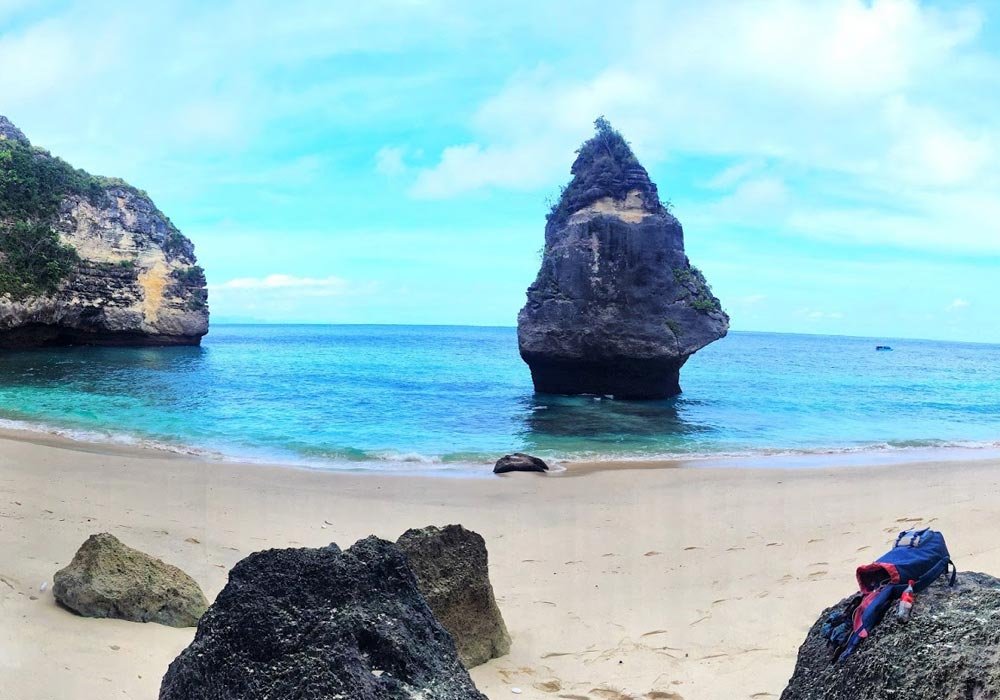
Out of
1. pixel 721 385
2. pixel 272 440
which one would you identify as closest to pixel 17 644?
pixel 272 440

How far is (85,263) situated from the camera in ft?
141

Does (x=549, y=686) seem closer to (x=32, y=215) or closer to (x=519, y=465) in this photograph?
(x=519, y=465)

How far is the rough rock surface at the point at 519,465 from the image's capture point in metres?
13.9

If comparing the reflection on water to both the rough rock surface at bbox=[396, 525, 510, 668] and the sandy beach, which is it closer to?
the sandy beach

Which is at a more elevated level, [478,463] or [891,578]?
[891,578]

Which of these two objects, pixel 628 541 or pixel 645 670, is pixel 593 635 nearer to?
pixel 645 670

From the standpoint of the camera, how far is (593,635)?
5875mm

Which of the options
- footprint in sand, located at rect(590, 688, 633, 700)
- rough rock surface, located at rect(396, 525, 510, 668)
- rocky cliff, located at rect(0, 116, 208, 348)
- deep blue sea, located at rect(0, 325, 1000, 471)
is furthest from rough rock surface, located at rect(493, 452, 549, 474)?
rocky cliff, located at rect(0, 116, 208, 348)

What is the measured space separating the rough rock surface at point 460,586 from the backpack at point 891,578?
2630 millimetres

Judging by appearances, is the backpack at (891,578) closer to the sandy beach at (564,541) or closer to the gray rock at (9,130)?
the sandy beach at (564,541)

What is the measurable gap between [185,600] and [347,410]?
18.2 metres

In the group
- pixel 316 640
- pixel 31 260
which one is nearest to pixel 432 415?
pixel 316 640

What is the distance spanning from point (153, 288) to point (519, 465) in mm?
43048

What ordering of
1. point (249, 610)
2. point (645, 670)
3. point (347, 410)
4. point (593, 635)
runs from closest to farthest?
point (249, 610)
point (645, 670)
point (593, 635)
point (347, 410)
